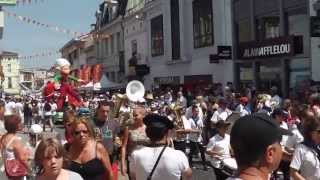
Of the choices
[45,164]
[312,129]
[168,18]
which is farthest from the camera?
[168,18]

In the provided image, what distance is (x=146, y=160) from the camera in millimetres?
5469

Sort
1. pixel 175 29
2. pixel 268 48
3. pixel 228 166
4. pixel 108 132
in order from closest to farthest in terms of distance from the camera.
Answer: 1. pixel 228 166
2. pixel 108 132
3. pixel 268 48
4. pixel 175 29

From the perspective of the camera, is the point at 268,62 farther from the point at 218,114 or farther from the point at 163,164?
the point at 163,164

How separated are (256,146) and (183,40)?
3060 centimetres

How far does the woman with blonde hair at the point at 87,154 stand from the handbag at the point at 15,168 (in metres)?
1.72

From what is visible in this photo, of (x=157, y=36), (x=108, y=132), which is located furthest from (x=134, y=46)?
(x=108, y=132)

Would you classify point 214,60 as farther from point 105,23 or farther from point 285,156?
point 105,23

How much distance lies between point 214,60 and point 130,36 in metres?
21.3

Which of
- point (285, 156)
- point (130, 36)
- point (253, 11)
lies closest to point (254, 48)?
point (253, 11)

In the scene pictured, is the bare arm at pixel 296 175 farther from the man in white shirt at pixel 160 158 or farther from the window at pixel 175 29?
the window at pixel 175 29

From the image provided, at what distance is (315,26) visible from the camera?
18.8 m

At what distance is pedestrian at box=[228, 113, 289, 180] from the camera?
2824mm

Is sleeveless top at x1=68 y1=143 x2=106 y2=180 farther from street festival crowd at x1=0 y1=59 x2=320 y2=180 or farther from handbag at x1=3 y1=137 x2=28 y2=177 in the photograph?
handbag at x1=3 y1=137 x2=28 y2=177

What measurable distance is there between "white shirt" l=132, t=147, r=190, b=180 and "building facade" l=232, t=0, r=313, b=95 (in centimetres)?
1595
